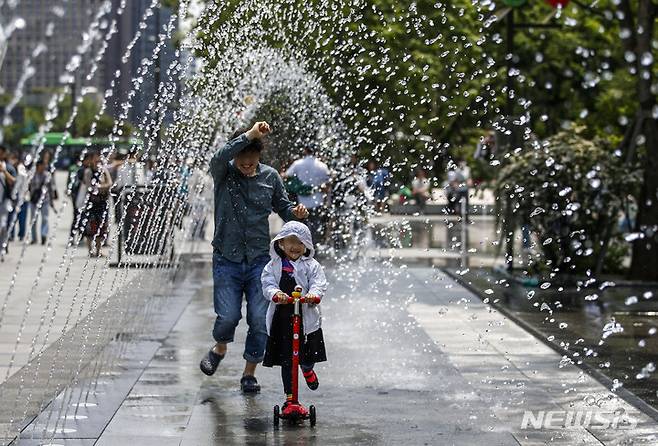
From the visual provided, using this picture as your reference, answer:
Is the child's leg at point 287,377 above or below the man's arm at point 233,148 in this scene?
below

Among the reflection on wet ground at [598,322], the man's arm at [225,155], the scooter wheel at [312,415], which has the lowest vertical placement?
the reflection on wet ground at [598,322]

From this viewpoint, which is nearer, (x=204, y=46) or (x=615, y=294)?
(x=615, y=294)

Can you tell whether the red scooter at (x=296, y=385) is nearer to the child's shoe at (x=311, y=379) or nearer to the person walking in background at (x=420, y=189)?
the child's shoe at (x=311, y=379)

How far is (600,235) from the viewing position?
17.1 metres

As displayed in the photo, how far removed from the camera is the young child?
809 centimetres

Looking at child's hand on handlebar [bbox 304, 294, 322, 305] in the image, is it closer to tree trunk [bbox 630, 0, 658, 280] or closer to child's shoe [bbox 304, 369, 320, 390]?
child's shoe [bbox 304, 369, 320, 390]

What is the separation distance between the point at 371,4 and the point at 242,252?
14.2 m

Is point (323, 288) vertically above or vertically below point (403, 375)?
above

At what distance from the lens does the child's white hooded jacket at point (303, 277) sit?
8.08m

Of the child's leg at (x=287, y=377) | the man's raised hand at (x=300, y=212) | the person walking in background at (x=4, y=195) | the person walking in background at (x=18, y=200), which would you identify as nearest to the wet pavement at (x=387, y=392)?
the child's leg at (x=287, y=377)

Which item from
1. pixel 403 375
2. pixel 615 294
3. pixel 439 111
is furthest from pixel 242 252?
pixel 439 111

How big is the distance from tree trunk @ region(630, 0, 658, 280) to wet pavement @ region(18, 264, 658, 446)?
451 cm

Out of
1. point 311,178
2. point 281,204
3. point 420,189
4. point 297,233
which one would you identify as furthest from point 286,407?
point 420,189

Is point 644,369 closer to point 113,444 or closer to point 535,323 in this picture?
point 535,323
